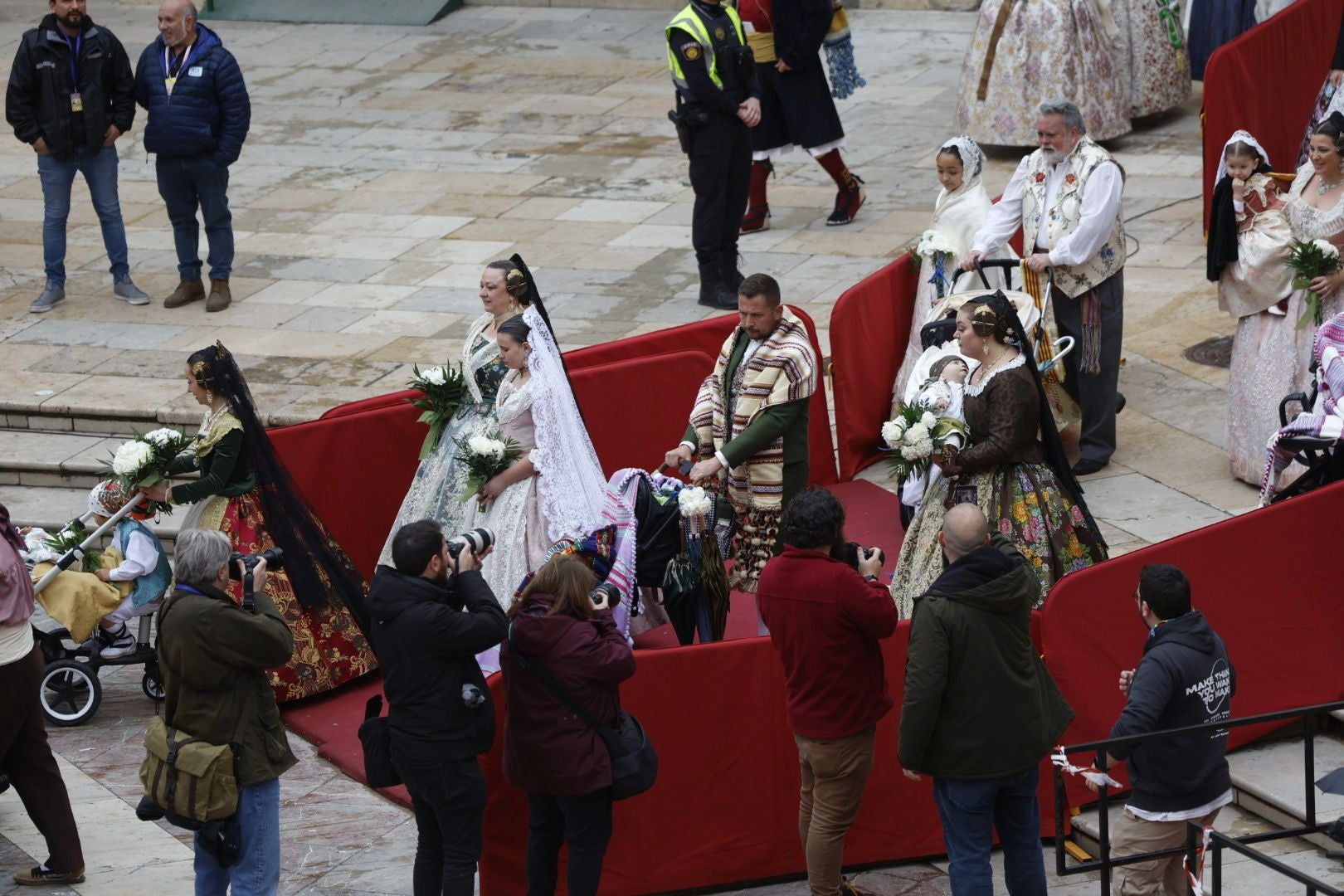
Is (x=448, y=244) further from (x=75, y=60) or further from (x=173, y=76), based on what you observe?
(x=75, y=60)

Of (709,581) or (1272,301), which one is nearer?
(709,581)

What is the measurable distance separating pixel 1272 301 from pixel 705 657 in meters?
3.87

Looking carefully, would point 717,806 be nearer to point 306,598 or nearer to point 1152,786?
point 1152,786

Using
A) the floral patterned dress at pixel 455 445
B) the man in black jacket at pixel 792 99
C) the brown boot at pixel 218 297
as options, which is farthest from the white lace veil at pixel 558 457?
the man in black jacket at pixel 792 99

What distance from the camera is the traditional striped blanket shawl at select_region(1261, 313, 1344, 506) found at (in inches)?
297

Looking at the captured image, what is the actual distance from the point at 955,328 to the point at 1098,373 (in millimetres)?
1125

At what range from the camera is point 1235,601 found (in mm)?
7191

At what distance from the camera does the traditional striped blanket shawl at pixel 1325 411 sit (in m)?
7.53

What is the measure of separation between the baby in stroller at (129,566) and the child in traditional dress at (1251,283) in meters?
4.95

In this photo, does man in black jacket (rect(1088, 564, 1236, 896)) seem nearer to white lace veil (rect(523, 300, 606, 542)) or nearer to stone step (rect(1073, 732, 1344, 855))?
stone step (rect(1073, 732, 1344, 855))

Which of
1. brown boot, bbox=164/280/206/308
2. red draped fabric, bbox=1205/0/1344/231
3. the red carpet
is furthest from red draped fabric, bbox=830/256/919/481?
brown boot, bbox=164/280/206/308

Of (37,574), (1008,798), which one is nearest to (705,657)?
(1008,798)

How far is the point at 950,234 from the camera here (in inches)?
389

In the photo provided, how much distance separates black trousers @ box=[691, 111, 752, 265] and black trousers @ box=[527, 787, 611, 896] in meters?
5.79
